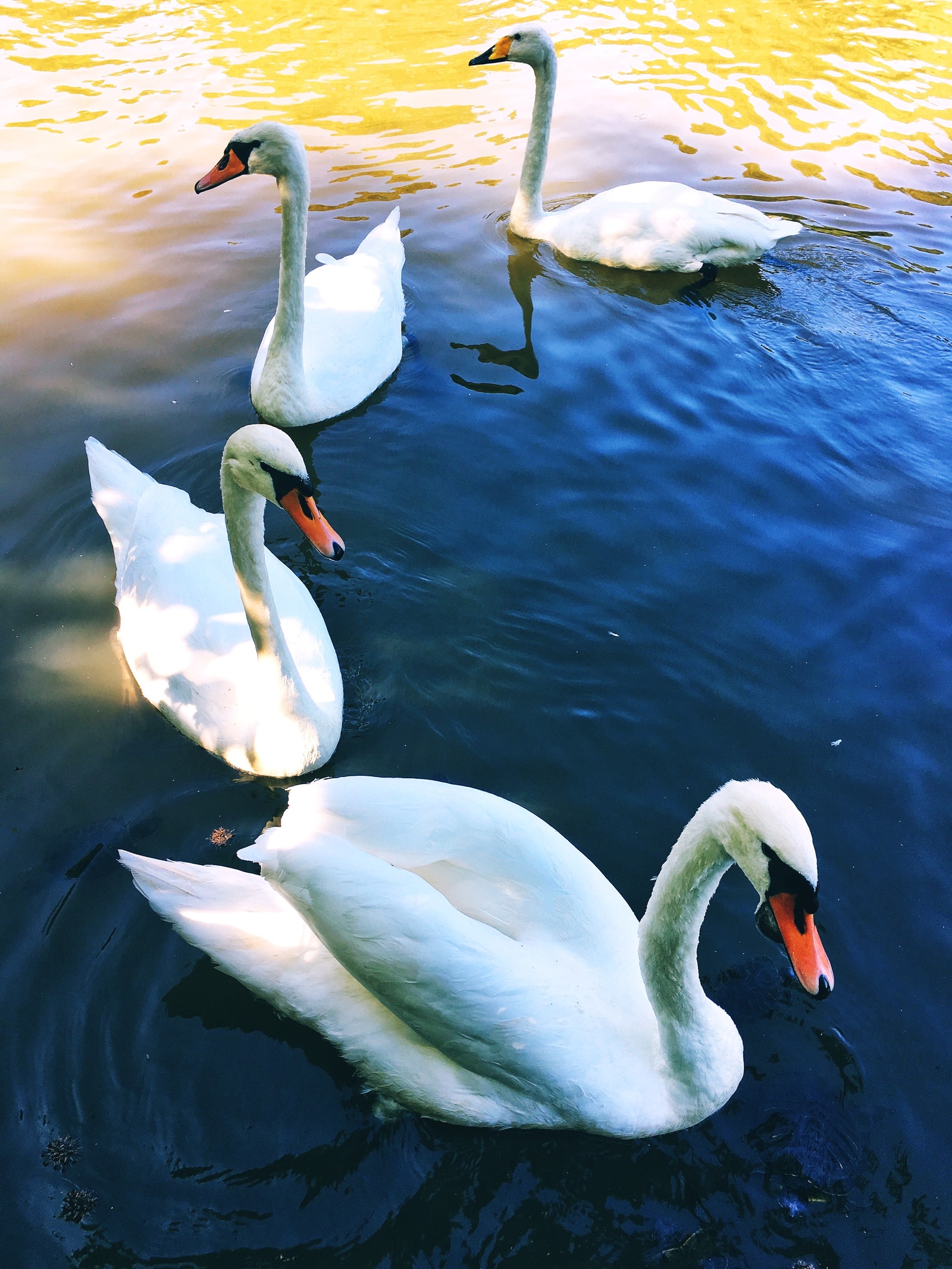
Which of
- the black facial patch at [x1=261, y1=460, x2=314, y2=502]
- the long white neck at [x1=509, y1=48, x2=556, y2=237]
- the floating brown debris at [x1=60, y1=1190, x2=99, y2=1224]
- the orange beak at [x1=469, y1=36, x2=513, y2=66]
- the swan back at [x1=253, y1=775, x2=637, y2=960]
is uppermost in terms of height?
the orange beak at [x1=469, y1=36, x2=513, y2=66]

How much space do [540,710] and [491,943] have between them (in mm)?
2190

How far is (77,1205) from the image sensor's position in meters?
3.51

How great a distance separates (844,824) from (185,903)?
3084 millimetres

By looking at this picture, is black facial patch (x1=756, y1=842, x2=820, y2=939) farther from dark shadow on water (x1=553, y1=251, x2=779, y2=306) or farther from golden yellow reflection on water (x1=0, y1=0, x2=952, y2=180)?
golden yellow reflection on water (x1=0, y1=0, x2=952, y2=180)

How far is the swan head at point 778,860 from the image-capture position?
3.00 meters

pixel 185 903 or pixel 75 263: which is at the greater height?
pixel 75 263

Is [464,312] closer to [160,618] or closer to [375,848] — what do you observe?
[160,618]

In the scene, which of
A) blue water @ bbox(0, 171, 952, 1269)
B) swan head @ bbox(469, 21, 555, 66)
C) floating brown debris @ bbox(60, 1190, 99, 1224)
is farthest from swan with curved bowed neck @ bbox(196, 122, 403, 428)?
floating brown debris @ bbox(60, 1190, 99, 1224)

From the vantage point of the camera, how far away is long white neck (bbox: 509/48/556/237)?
31.9 feet

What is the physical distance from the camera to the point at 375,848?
3.65m

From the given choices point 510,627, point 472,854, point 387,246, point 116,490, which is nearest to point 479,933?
point 472,854

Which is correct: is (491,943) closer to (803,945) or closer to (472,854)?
(472,854)

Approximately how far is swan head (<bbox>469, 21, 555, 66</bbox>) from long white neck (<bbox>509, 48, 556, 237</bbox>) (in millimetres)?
47

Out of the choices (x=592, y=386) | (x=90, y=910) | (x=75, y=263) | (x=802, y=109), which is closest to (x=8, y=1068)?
(x=90, y=910)
